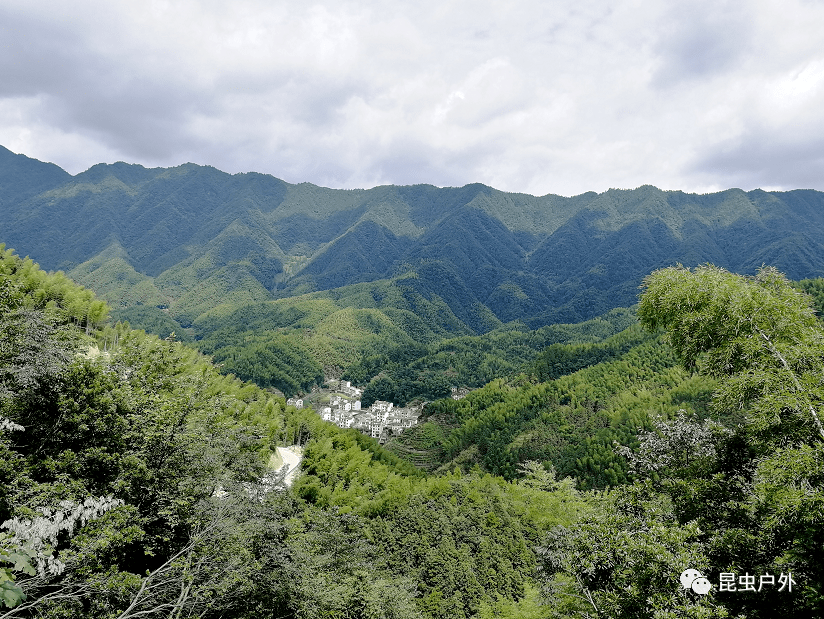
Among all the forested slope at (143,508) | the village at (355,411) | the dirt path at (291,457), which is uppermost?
the forested slope at (143,508)

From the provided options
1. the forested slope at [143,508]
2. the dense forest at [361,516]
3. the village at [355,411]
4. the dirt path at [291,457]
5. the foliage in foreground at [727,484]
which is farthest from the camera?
the village at [355,411]

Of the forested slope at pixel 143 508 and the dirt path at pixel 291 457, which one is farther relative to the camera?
the dirt path at pixel 291 457

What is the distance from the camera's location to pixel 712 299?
925 centimetres

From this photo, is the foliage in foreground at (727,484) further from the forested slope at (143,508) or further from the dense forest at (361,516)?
the forested slope at (143,508)

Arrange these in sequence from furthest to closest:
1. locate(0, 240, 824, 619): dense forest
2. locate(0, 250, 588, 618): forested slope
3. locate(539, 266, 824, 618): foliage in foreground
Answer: locate(0, 250, 588, 618): forested slope < locate(0, 240, 824, 619): dense forest < locate(539, 266, 824, 618): foliage in foreground

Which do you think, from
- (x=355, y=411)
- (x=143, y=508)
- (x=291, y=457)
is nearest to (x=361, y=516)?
(x=291, y=457)

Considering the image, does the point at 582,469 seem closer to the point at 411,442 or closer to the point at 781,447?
the point at 411,442

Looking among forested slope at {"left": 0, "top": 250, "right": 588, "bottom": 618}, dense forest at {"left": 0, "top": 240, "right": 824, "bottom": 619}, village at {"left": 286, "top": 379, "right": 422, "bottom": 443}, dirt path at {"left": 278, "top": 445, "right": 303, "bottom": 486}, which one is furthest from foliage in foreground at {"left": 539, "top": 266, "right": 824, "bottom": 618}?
village at {"left": 286, "top": 379, "right": 422, "bottom": 443}

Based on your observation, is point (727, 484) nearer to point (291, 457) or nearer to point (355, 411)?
point (291, 457)

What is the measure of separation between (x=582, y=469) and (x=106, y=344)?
60.0 metres

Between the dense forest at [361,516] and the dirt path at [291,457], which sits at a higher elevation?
the dense forest at [361,516]

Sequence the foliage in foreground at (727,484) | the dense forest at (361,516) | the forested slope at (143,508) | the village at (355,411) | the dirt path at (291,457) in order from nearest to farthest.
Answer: the foliage in foreground at (727,484) → the dense forest at (361,516) → the forested slope at (143,508) → the dirt path at (291,457) → the village at (355,411)

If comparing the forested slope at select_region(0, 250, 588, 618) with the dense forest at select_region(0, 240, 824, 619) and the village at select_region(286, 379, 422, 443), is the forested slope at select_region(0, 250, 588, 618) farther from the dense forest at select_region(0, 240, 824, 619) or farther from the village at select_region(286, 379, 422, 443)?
the village at select_region(286, 379, 422, 443)

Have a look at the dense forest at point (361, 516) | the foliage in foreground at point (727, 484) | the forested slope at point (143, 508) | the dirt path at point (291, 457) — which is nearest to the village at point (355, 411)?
the dirt path at point (291, 457)
